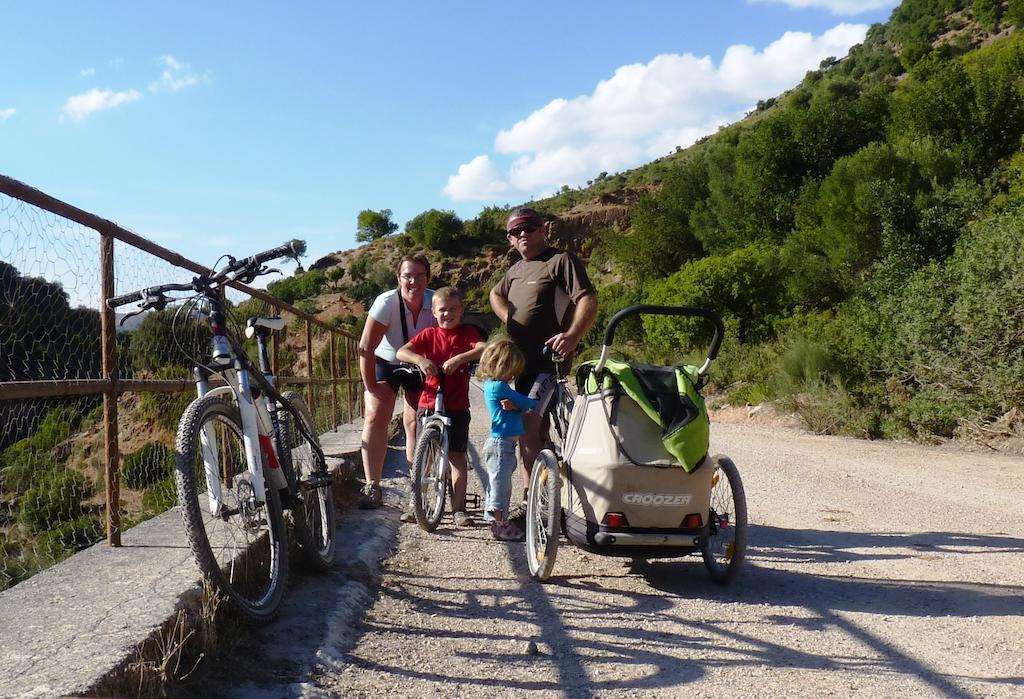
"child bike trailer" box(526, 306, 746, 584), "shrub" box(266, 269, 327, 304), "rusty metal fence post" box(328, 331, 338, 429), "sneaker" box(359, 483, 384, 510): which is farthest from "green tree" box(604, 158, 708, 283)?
"child bike trailer" box(526, 306, 746, 584)

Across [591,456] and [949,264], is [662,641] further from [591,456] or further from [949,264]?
[949,264]

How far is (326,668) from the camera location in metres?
3.41

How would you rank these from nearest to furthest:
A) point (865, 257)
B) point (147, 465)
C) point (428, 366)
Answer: point (147, 465), point (428, 366), point (865, 257)

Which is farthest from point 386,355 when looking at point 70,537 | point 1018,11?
point 1018,11

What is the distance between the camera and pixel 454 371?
6055 mm

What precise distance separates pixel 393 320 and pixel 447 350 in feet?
1.90

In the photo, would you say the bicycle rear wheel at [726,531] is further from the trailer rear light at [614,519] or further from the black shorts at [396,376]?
the black shorts at [396,376]

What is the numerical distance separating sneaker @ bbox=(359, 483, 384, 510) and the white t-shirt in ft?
3.02

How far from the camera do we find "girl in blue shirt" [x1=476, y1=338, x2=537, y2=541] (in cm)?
539

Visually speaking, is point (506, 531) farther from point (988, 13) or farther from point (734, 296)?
point (988, 13)

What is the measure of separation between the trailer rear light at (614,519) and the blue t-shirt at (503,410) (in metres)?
1.06

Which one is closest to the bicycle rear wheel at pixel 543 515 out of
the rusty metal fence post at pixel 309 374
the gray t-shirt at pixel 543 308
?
the gray t-shirt at pixel 543 308

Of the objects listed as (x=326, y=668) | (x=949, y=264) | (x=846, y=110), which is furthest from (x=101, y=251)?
(x=846, y=110)

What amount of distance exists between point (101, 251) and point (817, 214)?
34202 millimetres
